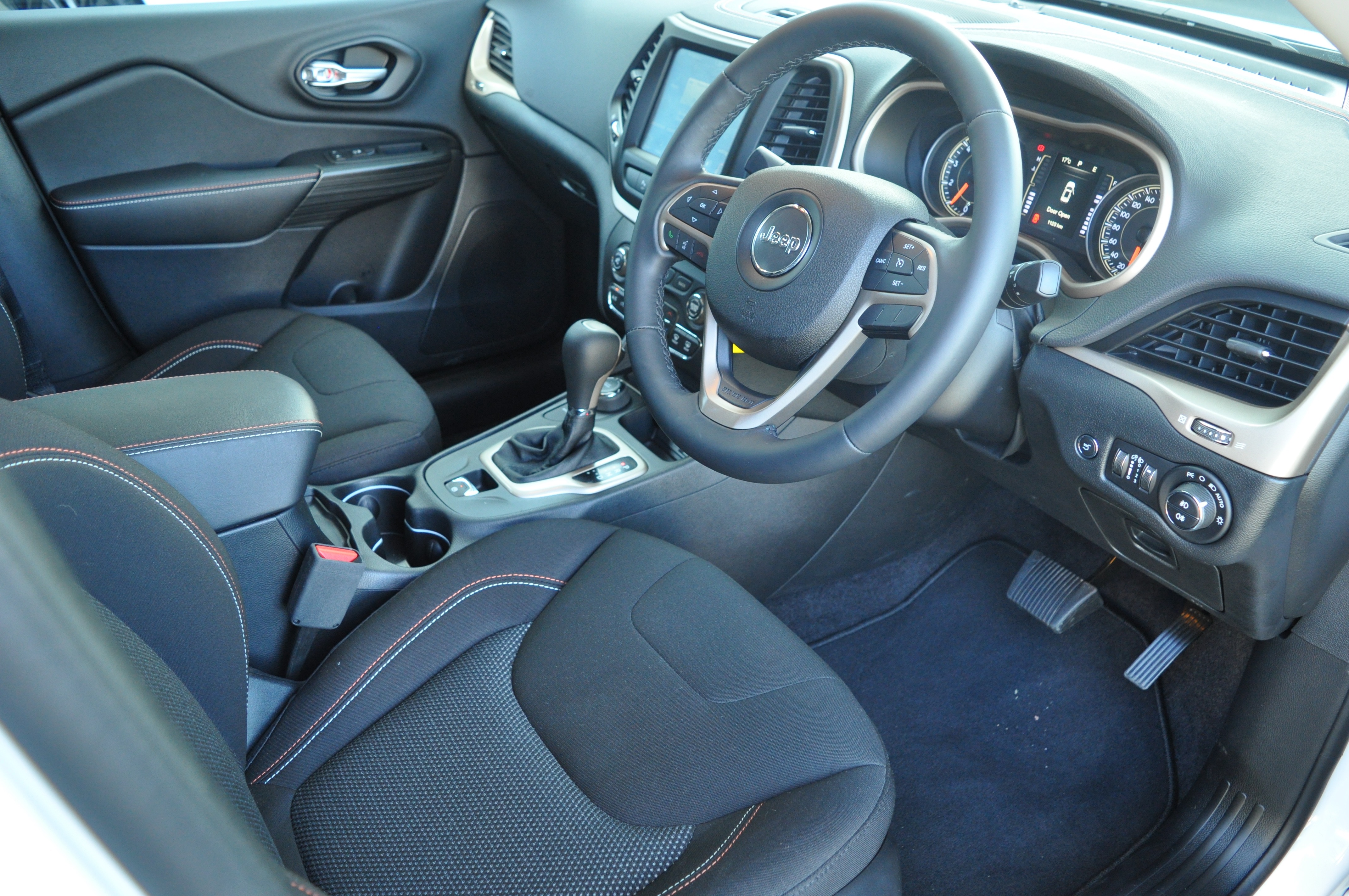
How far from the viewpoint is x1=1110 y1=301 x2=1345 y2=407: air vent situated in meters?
0.94

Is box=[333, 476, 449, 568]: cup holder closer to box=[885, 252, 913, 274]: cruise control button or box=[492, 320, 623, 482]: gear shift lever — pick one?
box=[492, 320, 623, 482]: gear shift lever

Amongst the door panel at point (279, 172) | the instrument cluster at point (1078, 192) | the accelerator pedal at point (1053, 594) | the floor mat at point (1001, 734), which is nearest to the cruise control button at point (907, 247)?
the instrument cluster at point (1078, 192)

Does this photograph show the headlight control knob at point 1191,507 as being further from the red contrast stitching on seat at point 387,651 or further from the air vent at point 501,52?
the air vent at point 501,52

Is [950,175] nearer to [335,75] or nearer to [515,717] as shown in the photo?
[515,717]

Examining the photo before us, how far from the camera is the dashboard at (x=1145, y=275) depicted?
0.96 metres

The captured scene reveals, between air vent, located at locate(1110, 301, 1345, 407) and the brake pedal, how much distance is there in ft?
2.40

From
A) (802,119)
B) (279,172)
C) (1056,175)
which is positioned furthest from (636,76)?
(1056,175)

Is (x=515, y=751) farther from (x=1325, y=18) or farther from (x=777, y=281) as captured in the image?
(x=1325, y=18)

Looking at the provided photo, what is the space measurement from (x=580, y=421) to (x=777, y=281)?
538mm

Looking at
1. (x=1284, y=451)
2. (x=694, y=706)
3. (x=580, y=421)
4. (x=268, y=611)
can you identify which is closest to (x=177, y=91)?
(x=580, y=421)

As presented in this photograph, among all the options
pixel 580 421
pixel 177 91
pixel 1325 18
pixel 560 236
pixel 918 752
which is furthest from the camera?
pixel 560 236

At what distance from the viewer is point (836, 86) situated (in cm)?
136

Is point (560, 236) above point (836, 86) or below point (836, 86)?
below

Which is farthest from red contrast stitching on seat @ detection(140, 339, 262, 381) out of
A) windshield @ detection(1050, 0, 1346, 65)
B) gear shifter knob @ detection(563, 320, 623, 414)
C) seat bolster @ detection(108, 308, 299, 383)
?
windshield @ detection(1050, 0, 1346, 65)
